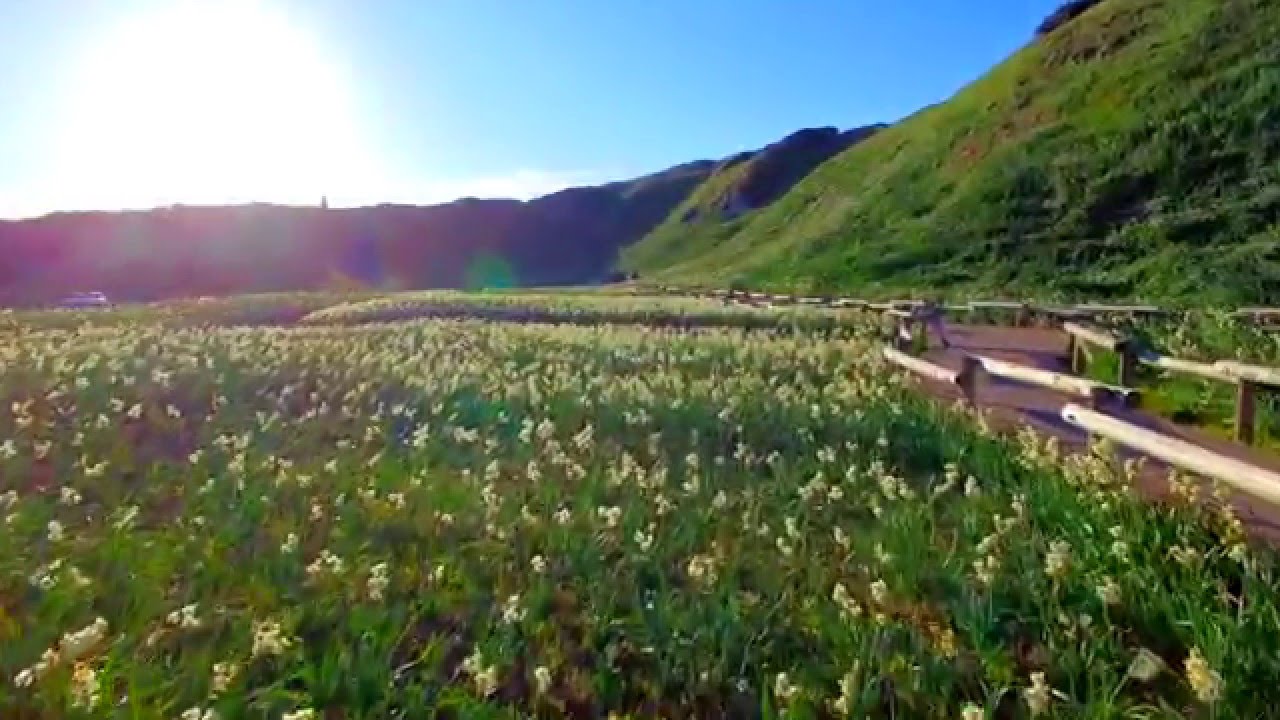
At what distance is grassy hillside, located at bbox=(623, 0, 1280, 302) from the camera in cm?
4800

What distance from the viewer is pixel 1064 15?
308ft

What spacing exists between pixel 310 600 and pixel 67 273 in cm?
13296

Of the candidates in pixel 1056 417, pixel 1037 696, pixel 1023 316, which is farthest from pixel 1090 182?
pixel 1037 696

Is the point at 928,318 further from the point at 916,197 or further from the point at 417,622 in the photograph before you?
the point at 916,197

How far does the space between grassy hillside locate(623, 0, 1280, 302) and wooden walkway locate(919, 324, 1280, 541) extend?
19.2m

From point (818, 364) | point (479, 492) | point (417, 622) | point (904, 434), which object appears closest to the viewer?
point (417, 622)

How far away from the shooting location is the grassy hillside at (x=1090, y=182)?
48000 millimetres

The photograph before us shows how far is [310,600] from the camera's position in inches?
247

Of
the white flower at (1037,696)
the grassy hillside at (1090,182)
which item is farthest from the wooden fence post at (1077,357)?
the grassy hillside at (1090,182)

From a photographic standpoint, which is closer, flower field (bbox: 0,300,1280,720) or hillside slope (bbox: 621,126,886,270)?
flower field (bbox: 0,300,1280,720)

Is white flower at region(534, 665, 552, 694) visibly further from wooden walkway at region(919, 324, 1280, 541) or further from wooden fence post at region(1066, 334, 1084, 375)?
wooden fence post at region(1066, 334, 1084, 375)

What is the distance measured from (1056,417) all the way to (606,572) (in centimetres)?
718

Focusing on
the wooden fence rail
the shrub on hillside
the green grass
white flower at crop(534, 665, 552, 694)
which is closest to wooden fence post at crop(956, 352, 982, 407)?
the green grass

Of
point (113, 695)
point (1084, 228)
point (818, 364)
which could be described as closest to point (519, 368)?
point (818, 364)
